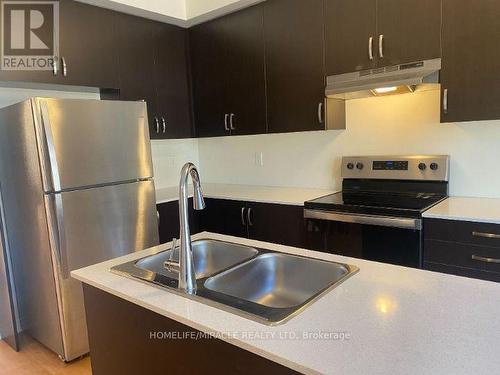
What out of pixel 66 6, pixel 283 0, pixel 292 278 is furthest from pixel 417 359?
pixel 66 6

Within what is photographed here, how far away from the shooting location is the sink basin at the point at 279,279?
132 centimetres

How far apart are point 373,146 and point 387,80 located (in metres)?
0.64

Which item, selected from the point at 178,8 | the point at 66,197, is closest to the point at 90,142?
the point at 66,197

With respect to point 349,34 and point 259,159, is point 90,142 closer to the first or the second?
point 259,159

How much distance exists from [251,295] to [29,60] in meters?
2.12

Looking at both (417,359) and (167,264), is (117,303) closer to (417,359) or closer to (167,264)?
(167,264)

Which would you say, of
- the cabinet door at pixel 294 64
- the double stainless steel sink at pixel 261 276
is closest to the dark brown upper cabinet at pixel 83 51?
the cabinet door at pixel 294 64

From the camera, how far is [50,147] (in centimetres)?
213

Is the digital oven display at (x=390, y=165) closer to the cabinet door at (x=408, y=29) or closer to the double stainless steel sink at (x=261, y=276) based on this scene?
the cabinet door at (x=408, y=29)

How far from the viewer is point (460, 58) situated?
206 centimetres

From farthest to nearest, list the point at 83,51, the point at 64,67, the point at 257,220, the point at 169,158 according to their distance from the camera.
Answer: the point at 169,158
the point at 257,220
the point at 83,51
the point at 64,67

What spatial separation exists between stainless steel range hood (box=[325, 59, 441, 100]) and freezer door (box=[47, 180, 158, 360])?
1427mm

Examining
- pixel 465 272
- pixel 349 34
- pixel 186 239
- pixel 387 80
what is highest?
pixel 349 34

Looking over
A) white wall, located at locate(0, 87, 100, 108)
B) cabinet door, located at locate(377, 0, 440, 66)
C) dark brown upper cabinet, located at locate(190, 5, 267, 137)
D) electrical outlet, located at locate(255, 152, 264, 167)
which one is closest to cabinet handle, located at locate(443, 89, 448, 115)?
cabinet door, located at locate(377, 0, 440, 66)
